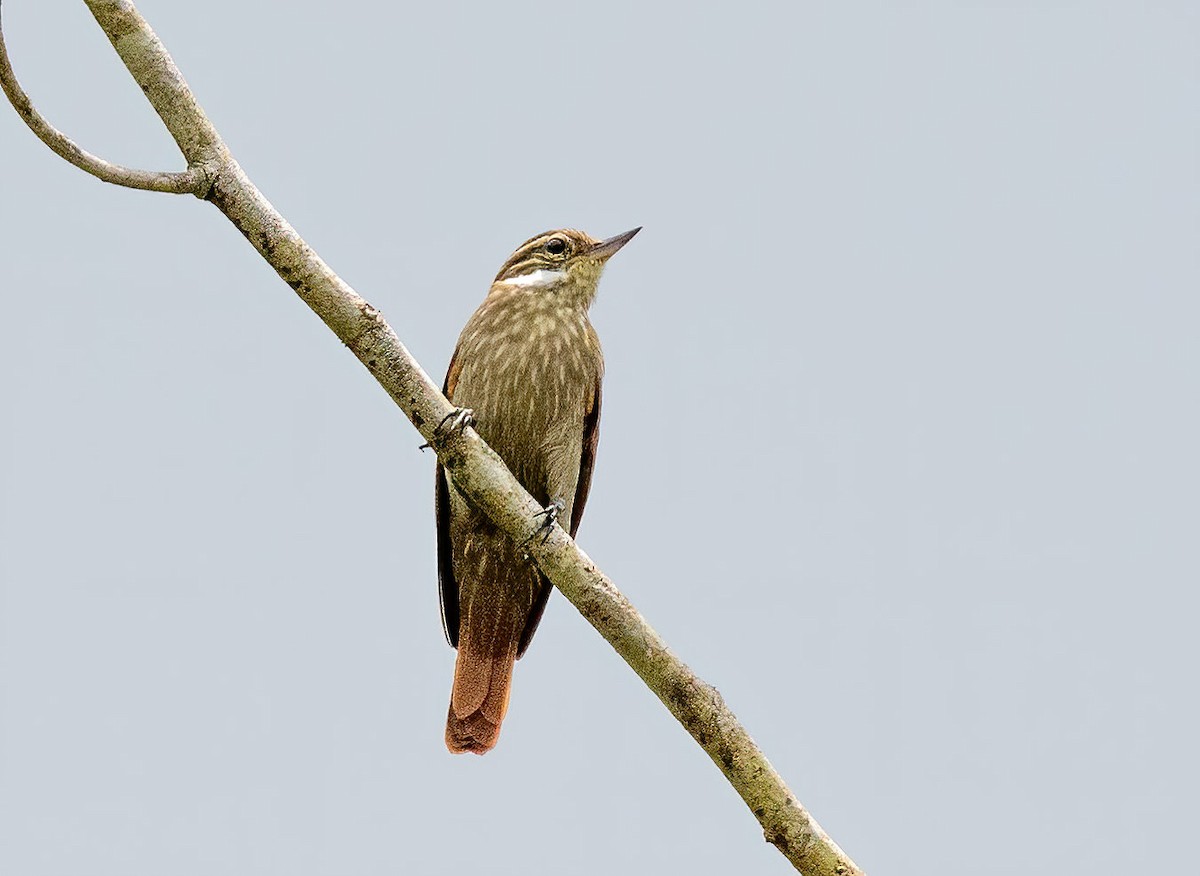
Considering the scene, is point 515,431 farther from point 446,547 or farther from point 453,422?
point 453,422

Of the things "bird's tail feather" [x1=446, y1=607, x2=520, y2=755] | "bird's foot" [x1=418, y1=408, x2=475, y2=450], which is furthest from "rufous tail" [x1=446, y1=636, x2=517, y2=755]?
"bird's foot" [x1=418, y1=408, x2=475, y2=450]

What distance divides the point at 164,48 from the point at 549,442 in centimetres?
236

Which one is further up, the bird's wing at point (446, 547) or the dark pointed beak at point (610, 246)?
the dark pointed beak at point (610, 246)

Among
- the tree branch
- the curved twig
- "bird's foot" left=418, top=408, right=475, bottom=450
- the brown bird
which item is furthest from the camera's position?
the brown bird

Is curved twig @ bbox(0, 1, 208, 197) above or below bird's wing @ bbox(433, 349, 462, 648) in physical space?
above

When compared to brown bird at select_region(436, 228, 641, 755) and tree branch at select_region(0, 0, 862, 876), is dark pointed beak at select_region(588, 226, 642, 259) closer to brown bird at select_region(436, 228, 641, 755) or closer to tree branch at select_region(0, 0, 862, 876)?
brown bird at select_region(436, 228, 641, 755)

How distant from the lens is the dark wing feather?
263 inches

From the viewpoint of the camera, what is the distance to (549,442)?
638 cm

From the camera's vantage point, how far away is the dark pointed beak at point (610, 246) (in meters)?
6.78

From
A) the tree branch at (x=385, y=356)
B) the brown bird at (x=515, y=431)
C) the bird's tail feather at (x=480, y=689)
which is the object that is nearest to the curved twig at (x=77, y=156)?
the tree branch at (x=385, y=356)

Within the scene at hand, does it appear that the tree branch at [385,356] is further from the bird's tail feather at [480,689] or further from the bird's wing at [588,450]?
the bird's tail feather at [480,689]

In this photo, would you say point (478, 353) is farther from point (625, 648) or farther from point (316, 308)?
point (625, 648)

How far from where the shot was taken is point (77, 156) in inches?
188

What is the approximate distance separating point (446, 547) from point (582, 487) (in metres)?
0.72
